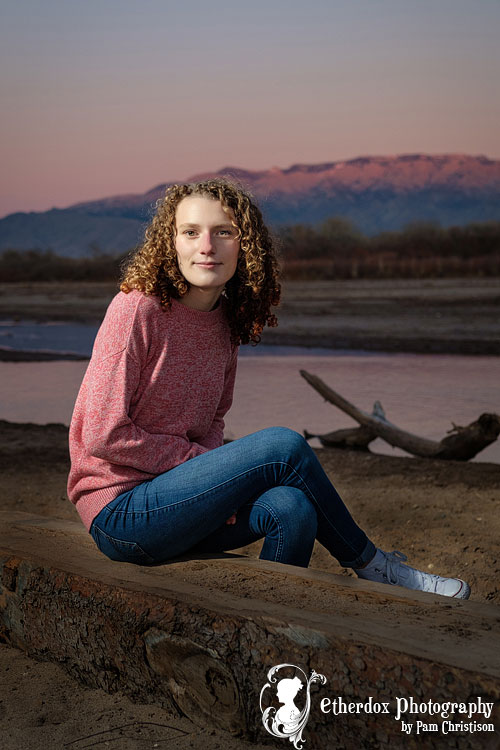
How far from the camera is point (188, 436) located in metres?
3.03

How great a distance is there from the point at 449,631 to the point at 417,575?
2.29 ft

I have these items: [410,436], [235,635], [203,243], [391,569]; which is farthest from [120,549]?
[410,436]

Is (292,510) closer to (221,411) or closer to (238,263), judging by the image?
(221,411)

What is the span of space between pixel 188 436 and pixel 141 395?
0.30 metres

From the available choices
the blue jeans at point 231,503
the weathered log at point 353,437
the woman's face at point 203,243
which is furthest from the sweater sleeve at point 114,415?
the weathered log at point 353,437

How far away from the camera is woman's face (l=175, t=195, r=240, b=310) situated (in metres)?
2.87

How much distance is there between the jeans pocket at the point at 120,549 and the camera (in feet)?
9.15

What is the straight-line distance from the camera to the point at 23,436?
275 inches

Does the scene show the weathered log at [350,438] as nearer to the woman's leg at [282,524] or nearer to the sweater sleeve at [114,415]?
the woman's leg at [282,524]

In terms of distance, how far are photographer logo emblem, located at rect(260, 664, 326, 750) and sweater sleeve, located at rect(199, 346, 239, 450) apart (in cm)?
94

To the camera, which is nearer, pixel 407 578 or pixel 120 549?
pixel 120 549

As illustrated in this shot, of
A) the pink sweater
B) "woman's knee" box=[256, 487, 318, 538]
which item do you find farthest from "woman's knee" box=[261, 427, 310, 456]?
the pink sweater

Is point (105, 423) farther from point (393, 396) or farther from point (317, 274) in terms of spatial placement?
point (317, 274)

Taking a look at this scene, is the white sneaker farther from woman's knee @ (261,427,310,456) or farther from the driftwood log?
the driftwood log
